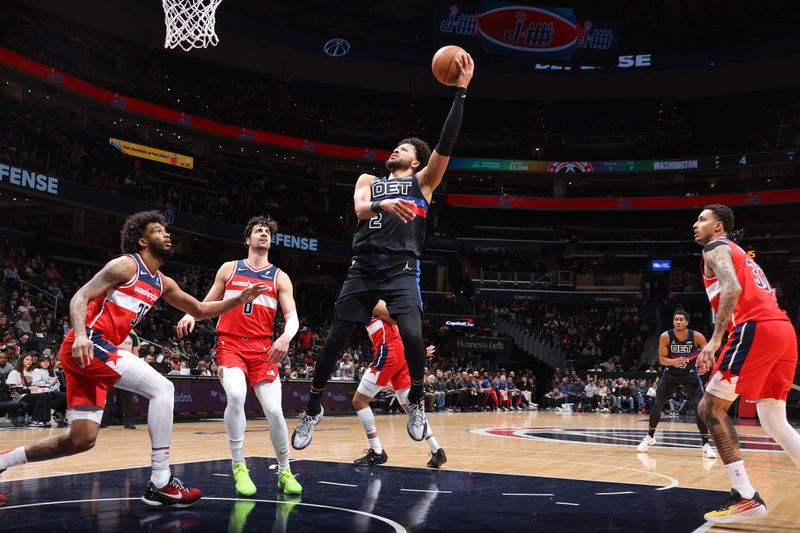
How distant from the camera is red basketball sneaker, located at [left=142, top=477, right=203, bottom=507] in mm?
5195

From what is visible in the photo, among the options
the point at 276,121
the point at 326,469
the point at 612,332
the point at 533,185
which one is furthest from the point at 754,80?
the point at 326,469

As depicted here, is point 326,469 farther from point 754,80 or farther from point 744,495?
point 754,80

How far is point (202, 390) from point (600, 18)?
81.6 feet

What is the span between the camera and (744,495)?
5.20m

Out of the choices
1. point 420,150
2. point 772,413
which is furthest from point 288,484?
point 772,413

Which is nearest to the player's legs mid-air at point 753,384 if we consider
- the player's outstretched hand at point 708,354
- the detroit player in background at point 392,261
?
the player's outstretched hand at point 708,354

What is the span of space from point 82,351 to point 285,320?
1759 millimetres

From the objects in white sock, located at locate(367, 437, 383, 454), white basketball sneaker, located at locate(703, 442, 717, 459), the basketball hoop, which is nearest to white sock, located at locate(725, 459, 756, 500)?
white sock, located at locate(367, 437, 383, 454)

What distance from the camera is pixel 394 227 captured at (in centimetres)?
615

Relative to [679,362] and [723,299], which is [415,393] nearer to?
[723,299]

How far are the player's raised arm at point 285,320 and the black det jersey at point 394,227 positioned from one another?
2.24ft

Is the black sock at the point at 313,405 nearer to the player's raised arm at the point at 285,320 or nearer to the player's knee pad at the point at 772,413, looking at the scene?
the player's raised arm at the point at 285,320

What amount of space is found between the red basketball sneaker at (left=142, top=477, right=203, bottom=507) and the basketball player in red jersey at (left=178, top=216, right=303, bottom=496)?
1.68 ft

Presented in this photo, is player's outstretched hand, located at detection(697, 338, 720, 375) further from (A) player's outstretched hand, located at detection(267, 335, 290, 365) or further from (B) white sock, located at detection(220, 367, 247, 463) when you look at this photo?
(B) white sock, located at detection(220, 367, 247, 463)
